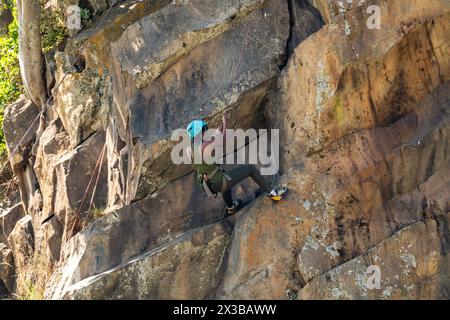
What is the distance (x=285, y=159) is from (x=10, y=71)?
819 centimetres

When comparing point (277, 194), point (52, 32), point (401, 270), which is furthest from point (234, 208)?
point (52, 32)

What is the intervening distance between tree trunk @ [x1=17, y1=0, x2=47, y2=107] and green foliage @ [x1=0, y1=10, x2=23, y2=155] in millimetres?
1722

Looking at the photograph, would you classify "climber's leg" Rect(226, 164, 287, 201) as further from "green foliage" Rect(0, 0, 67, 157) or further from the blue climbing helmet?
"green foliage" Rect(0, 0, 67, 157)

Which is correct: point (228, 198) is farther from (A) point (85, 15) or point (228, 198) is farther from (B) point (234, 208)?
(A) point (85, 15)

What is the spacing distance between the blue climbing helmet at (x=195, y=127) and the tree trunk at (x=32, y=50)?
17.5ft

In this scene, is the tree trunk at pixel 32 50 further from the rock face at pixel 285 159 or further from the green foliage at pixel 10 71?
the rock face at pixel 285 159

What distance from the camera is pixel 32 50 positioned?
48.5 feet

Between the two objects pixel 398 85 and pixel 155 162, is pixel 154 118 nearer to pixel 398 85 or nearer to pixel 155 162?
pixel 155 162

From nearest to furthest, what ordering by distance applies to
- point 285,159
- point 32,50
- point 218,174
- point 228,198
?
point 218,174 → point 228,198 → point 285,159 → point 32,50

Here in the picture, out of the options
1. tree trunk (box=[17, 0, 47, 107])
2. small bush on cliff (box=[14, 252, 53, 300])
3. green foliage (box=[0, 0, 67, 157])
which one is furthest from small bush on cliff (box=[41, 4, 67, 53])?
small bush on cliff (box=[14, 252, 53, 300])

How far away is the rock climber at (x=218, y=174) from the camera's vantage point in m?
10.7

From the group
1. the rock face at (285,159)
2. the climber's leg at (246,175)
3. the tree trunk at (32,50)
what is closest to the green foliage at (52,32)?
the tree trunk at (32,50)

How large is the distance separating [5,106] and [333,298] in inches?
379

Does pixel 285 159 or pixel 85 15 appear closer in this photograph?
pixel 285 159
